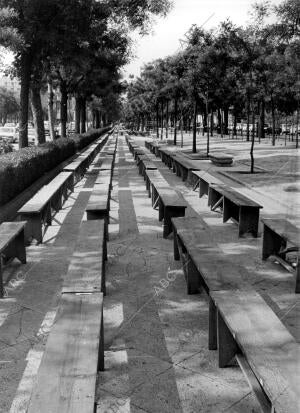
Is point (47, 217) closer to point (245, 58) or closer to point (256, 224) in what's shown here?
point (256, 224)

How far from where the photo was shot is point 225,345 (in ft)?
12.8

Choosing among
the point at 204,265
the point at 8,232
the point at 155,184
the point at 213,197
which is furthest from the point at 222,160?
the point at 204,265

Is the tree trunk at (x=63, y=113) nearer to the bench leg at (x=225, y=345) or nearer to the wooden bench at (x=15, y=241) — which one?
the wooden bench at (x=15, y=241)

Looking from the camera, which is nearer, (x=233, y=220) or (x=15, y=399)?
(x=15, y=399)

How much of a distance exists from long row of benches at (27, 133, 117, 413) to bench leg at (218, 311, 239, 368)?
948 mm

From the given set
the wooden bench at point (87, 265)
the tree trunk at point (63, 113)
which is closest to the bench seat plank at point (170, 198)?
the wooden bench at point (87, 265)

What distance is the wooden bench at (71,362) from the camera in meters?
2.65

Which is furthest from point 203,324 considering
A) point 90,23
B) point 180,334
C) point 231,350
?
point 90,23

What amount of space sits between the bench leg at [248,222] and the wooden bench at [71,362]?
4.50 meters

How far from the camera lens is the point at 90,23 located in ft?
53.5

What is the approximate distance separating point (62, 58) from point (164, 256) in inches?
502

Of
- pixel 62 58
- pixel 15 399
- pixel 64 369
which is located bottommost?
pixel 15 399

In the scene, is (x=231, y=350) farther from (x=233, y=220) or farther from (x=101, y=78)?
(x=101, y=78)

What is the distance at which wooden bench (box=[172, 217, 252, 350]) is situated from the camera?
4.37 metres
